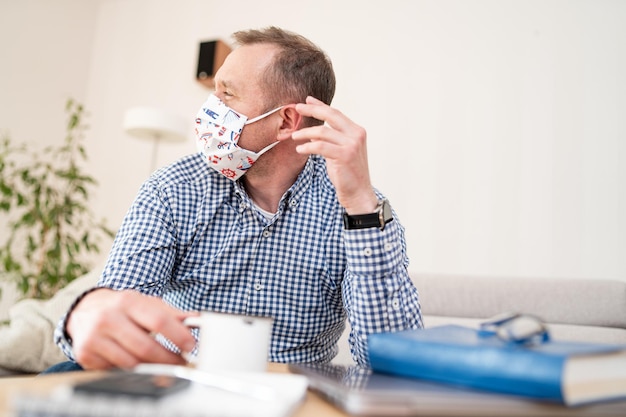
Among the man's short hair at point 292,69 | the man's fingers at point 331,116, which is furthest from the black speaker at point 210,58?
the man's fingers at point 331,116

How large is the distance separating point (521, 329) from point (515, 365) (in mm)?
63

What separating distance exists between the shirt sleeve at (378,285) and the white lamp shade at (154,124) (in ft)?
8.26

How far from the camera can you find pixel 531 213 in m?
2.75

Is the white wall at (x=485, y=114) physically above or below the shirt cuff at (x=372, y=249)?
above

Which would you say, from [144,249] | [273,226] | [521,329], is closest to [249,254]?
[273,226]

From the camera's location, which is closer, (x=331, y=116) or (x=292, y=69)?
(x=331, y=116)

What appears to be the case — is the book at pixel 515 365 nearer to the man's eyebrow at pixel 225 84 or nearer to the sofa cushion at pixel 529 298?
the man's eyebrow at pixel 225 84

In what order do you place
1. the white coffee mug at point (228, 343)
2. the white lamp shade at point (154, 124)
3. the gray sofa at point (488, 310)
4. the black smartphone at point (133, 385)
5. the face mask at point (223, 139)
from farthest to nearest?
1. the white lamp shade at point (154, 124)
2. the gray sofa at point (488, 310)
3. the face mask at point (223, 139)
4. the white coffee mug at point (228, 343)
5. the black smartphone at point (133, 385)

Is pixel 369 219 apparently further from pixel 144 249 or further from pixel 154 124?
pixel 154 124

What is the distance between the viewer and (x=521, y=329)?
1.67 ft

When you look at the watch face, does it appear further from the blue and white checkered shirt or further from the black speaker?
the black speaker

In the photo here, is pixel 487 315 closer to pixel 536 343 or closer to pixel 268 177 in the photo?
pixel 268 177

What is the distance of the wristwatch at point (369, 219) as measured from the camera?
912mm

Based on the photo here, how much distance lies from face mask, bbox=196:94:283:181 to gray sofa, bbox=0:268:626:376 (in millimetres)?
851
